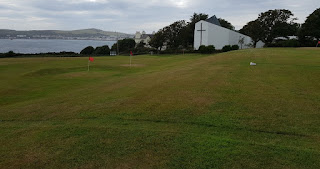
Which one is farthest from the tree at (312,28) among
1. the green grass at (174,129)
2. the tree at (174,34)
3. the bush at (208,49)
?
the green grass at (174,129)

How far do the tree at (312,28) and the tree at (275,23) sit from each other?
34.4 ft

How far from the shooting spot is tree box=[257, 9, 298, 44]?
226 ft

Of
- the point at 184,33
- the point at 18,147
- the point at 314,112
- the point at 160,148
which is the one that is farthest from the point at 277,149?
the point at 184,33

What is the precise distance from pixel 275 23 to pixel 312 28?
14775mm

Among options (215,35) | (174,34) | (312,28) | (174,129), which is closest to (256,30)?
(215,35)

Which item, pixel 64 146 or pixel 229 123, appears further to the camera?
pixel 229 123

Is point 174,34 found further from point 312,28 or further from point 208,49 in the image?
point 312,28

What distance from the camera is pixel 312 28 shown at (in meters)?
56.2

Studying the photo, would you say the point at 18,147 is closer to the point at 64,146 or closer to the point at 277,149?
the point at 64,146

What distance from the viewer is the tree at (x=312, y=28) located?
5578 cm

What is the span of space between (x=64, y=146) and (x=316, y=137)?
6811 mm

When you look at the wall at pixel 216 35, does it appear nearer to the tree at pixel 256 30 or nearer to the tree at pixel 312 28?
the tree at pixel 256 30

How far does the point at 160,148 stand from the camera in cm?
629

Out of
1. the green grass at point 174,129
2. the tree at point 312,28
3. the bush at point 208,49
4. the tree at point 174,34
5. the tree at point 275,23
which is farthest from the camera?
the tree at point 174,34
